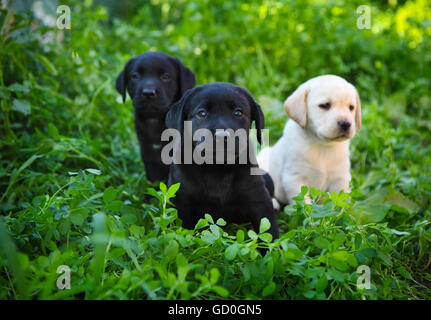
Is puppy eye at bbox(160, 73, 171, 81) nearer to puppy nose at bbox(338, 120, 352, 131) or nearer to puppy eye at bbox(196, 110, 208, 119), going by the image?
puppy eye at bbox(196, 110, 208, 119)

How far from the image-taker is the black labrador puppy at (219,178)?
2684 millimetres

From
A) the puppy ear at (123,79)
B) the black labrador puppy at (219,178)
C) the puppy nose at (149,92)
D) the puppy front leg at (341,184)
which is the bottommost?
the puppy front leg at (341,184)

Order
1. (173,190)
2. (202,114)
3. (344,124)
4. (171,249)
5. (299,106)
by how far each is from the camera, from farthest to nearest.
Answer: (299,106) < (344,124) < (202,114) < (173,190) < (171,249)

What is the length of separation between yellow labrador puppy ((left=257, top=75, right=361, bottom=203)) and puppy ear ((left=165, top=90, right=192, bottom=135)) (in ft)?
3.70

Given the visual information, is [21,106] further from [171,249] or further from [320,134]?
[320,134]

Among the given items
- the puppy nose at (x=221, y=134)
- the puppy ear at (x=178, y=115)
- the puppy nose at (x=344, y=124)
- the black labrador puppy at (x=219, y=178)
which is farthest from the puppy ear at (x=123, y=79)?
the puppy nose at (x=344, y=124)

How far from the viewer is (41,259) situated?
6.64 ft

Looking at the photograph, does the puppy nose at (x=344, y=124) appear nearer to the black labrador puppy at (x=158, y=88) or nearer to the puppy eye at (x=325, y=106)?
the puppy eye at (x=325, y=106)

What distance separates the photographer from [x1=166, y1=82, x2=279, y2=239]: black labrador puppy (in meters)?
2.68

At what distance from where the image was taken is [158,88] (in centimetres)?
358

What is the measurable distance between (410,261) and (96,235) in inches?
83.8

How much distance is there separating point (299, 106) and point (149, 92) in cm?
122

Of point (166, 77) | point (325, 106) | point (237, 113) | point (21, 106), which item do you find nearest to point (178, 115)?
point (237, 113)

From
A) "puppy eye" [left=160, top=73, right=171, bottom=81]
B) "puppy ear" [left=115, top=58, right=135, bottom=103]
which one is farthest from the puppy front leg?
"puppy ear" [left=115, top=58, right=135, bottom=103]
